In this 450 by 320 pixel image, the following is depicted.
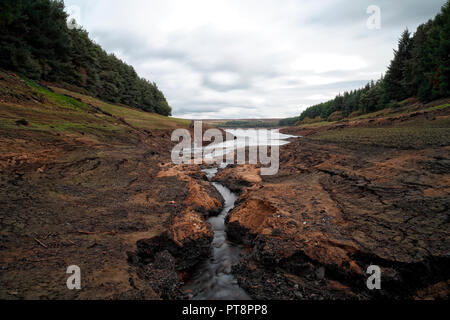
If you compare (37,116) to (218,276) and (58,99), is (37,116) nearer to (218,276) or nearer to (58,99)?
(58,99)

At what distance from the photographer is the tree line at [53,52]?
20722mm

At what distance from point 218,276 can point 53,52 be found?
125ft

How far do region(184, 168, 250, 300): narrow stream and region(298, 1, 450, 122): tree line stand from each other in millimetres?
36648

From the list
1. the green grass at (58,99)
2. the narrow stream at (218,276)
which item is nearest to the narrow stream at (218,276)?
the narrow stream at (218,276)

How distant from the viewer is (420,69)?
3334cm

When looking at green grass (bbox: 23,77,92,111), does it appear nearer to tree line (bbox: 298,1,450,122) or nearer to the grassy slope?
the grassy slope

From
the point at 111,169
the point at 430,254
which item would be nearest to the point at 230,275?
the point at 430,254

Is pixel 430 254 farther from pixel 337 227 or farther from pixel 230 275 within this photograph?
pixel 230 275

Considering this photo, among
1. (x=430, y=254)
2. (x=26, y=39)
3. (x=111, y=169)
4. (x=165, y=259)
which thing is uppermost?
(x=26, y=39)

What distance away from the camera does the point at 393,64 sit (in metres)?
43.8

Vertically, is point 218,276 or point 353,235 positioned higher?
point 353,235

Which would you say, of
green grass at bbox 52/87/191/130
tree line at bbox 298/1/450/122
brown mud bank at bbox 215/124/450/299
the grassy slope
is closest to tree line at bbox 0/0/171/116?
green grass at bbox 52/87/191/130

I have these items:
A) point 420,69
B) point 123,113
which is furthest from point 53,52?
point 420,69
